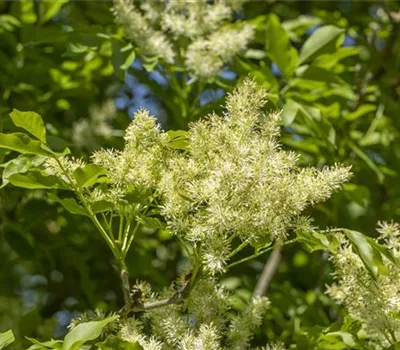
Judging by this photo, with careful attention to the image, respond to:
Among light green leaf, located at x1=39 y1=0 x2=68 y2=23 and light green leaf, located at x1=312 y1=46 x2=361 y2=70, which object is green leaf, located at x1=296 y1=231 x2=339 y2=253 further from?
light green leaf, located at x1=39 y1=0 x2=68 y2=23

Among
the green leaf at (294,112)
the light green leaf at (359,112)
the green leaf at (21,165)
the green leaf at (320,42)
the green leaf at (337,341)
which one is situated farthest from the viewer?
the light green leaf at (359,112)

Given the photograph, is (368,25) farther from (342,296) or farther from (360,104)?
(342,296)

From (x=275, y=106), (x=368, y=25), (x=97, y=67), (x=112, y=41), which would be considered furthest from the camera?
(x=368, y=25)

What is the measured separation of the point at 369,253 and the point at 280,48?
106 cm

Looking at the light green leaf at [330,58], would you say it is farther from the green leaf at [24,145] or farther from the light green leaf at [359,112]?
the green leaf at [24,145]

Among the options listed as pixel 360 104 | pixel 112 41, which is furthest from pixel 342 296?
pixel 360 104

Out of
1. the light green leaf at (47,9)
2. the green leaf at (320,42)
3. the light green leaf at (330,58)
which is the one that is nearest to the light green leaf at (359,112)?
the light green leaf at (330,58)

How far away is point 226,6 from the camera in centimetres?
275

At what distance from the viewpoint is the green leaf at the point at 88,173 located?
1735 millimetres

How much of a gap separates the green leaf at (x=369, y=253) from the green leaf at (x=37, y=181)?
58 cm

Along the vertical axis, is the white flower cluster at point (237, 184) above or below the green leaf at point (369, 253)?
above

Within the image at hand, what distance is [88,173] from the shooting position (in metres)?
1.75

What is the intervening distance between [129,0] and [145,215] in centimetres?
90

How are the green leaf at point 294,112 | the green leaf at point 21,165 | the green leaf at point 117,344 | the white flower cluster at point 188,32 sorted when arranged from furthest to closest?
1. the white flower cluster at point 188,32
2. the green leaf at point 294,112
3. the green leaf at point 21,165
4. the green leaf at point 117,344
